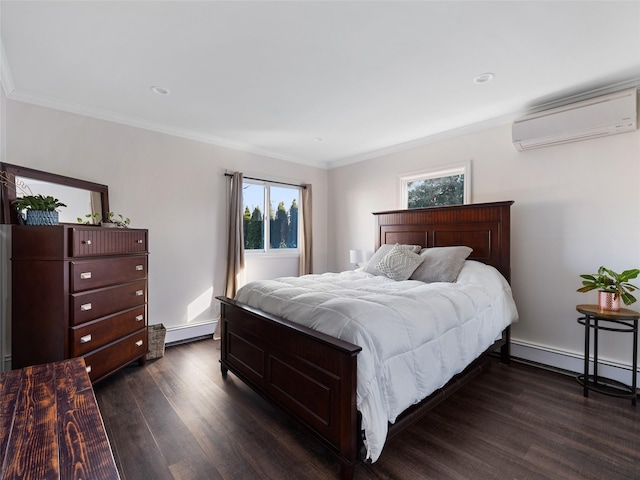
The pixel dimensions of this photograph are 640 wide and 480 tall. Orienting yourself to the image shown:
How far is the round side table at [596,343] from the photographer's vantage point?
2330 millimetres

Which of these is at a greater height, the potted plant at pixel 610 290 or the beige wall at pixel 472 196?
the beige wall at pixel 472 196

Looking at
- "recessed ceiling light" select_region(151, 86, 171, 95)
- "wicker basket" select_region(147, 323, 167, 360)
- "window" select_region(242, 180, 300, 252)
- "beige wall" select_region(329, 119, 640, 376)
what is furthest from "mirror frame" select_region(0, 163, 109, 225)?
"beige wall" select_region(329, 119, 640, 376)

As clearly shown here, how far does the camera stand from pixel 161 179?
3623 millimetres

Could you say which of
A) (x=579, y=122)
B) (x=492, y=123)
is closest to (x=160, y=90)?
(x=492, y=123)

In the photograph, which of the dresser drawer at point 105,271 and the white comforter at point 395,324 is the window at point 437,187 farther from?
the dresser drawer at point 105,271

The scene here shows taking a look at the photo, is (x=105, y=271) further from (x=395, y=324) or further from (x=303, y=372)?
(x=395, y=324)

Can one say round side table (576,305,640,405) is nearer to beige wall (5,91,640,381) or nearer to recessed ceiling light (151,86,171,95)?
beige wall (5,91,640,381)

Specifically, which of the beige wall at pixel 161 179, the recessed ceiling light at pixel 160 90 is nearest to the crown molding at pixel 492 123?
the beige wall at pixel 161 179

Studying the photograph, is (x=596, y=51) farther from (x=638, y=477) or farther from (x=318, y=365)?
(x=318, y=365)

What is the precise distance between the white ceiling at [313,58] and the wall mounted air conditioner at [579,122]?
159 millimetres

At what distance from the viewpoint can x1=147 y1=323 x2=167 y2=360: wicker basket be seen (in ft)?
10.6

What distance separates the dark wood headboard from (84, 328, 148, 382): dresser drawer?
3143 millimetres

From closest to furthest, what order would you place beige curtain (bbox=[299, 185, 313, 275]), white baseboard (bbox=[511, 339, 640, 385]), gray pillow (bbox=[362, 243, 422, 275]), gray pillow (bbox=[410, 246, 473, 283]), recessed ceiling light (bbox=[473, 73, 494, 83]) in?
1. recessed ceiling light (bbox=[473, 73, 494, 83])
2. white baseboard (bbox=[511, 339, 640, 385])
3. gray pillow (bbox=[410, 246, 473, 283])
4. gray pillow (bbox=[362, 243, 422, 275])
5. beige curtain (bbox=[299, 185, 313, 275])

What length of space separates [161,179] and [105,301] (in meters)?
1.63
